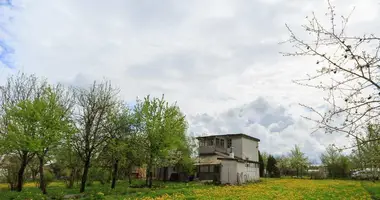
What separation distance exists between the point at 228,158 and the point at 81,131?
24218 millimetres

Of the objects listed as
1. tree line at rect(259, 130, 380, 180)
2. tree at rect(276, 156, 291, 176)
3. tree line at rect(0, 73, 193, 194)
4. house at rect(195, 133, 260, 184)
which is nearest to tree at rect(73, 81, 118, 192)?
tree line at rect(0, 73, 193, 194)

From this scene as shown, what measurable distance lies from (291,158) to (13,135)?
8086 centimetres

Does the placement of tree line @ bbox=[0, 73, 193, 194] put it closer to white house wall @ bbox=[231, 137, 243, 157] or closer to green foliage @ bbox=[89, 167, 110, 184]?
green foliage @ bbox=[89, 167, 110, 184]

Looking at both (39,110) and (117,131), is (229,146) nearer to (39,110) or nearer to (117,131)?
(117,131)

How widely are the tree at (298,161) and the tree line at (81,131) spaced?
58.0 m

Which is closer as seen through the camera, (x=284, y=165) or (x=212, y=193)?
(x=212, y=193)

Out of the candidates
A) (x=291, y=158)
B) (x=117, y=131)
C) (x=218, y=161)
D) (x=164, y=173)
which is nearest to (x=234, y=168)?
(x=218, y=161)

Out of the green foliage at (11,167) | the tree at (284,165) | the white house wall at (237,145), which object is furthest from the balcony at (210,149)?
the tree at (284,165)

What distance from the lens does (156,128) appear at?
1539 inches

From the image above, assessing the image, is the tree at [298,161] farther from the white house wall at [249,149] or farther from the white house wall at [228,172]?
the white house wall at [228,172]

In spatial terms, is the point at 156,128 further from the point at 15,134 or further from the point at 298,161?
the point at 298,161

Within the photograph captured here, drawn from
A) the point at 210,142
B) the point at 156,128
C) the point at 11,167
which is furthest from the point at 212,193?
the point at 210,142

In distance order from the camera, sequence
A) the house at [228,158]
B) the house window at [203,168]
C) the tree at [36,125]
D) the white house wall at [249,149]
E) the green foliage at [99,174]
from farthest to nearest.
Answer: the white house wall at [249,149]
the house window at [203,168]
the house at [228,158]
the green foliage at [99,174]
the tree at [36,125]

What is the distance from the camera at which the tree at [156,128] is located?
128 feet
